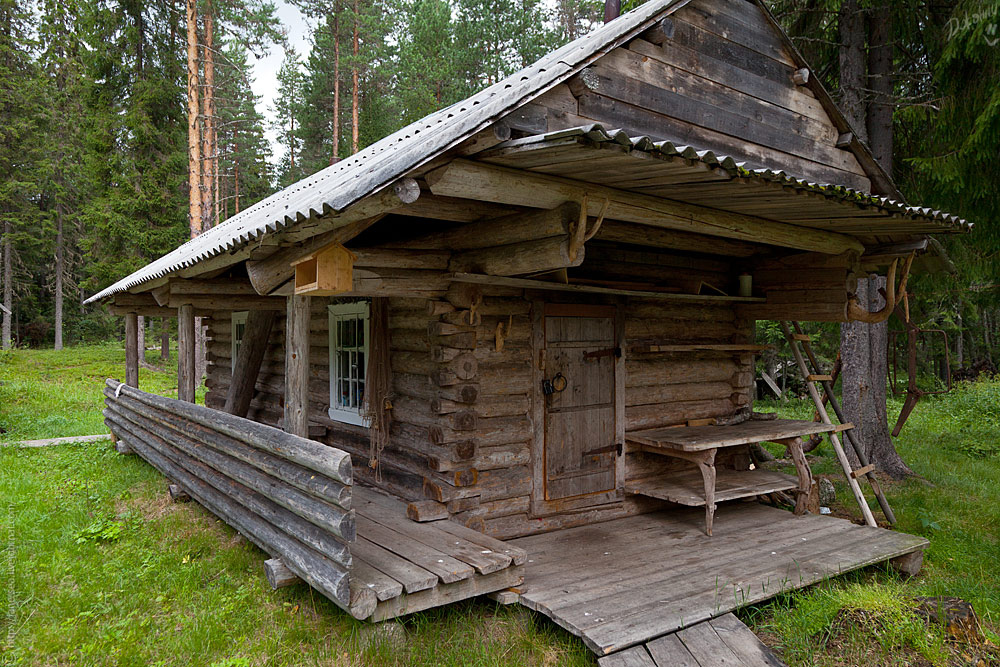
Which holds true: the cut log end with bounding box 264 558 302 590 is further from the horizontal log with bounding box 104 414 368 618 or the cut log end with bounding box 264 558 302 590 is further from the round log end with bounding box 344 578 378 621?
the round log end with bounding box 344 578 378 621

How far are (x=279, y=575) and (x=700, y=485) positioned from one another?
4.19 m

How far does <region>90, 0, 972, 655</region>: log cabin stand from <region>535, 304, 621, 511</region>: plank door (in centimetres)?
3

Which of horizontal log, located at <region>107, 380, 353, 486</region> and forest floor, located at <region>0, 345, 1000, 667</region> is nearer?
horizontal log, located at <region>107, 380, 353, 486</region>

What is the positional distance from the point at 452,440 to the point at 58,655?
2.93 m

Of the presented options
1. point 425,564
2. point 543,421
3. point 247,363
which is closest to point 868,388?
point 543,421

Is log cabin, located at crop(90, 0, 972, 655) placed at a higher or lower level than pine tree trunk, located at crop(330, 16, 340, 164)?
lower

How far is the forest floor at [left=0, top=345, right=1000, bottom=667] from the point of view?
3.84m

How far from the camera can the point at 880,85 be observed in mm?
8688

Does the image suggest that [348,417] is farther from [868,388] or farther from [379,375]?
[868,388]

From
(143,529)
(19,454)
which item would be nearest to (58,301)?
(19,454)

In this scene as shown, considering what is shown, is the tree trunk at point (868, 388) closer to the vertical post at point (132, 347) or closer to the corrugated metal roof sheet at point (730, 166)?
the corrugated metal roof sheet at point (730, 166)

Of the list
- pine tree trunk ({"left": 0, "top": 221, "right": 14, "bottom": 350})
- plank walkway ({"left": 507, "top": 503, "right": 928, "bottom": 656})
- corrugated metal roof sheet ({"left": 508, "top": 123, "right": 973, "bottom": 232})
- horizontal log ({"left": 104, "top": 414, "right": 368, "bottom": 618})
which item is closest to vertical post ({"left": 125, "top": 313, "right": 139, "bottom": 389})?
horizontal log ({"left": 104, "top": 414, "right": 368, "bottom": 618})

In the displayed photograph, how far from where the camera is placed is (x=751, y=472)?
716 cm

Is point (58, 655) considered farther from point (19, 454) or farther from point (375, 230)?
point (19, 454)
